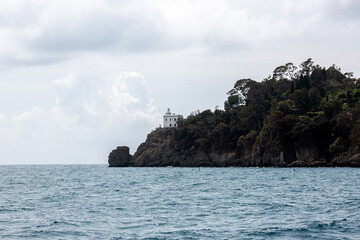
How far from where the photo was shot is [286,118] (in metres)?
124

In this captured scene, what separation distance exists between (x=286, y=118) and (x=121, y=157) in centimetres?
8422

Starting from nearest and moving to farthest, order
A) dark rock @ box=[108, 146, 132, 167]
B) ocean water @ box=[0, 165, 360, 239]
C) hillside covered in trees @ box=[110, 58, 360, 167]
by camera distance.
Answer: ocean water @ box=[0, 165, 360, 239] → hillside covered in trees @ box=[110, 58, 360, 167] → dark rock @ box=[108, 146, 132, 167]

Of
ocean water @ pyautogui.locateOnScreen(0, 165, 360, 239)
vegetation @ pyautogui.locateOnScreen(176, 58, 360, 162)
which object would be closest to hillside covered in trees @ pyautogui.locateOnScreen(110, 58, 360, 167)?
vegetation @ pyautogui.locateOnScreen(176, 58, 360, 162)

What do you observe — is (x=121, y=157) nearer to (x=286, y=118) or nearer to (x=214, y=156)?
(x=214, y=156)

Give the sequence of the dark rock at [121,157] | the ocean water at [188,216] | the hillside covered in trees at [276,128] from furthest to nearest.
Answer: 1. the dark rock at [121,157]
2. the hillside covered in trees at [276,128]
3. the ocean water at [188,216]

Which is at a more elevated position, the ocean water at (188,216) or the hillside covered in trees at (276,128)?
the hillside covered in trees at (276,128)

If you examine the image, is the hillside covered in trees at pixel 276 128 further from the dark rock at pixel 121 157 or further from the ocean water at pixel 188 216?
the ocean water at pixel 188 216

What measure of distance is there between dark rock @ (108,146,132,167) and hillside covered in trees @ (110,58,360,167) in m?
2.62

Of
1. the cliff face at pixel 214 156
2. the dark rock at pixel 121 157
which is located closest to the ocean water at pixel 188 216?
the cliff face at pixel 214 156

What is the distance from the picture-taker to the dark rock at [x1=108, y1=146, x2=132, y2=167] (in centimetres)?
18950

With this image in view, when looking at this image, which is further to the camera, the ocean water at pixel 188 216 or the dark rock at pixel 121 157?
the dark rock at pixel 121 157

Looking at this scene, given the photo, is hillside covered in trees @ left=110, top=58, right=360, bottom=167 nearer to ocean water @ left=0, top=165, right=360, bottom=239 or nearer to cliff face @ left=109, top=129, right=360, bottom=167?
cliff face @ left=109, top=129, right=360, bottom=167

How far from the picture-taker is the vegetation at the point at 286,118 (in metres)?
117

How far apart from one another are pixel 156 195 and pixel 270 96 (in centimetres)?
11480
